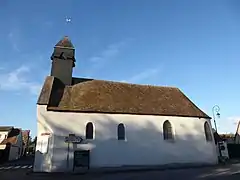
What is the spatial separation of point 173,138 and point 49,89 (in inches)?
553

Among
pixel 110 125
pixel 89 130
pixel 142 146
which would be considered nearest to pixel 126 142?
pixel 142 146

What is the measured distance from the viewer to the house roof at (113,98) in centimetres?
2348

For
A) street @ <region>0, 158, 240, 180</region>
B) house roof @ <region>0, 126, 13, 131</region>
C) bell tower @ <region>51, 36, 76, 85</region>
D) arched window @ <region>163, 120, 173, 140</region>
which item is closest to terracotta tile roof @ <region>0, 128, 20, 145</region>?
house roof @ <region>0, 126, 13, 131</region>

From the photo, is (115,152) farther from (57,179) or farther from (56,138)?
(57,179)

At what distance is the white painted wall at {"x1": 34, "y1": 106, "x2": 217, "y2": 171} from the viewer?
842 inches

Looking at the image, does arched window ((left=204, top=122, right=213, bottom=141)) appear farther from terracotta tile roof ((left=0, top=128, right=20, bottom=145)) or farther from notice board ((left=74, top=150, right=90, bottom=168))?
terracotta tile roof ((left=0, top=128, right=20, bottom=145))

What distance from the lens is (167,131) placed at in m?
25.3

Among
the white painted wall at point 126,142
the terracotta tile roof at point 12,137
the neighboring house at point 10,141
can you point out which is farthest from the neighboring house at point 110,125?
the terracotta tile roof at point 12,137

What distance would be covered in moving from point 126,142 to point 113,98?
530 centimetres

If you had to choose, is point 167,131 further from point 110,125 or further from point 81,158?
point 81,158

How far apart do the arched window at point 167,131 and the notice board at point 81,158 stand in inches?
334

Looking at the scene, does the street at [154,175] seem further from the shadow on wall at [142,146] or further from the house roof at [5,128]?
the house roof at [5,128]

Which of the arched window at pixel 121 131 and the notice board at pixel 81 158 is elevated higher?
the arched window at pixel 121 131

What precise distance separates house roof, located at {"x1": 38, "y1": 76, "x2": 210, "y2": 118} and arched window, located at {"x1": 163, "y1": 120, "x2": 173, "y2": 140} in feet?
A: 3.61
